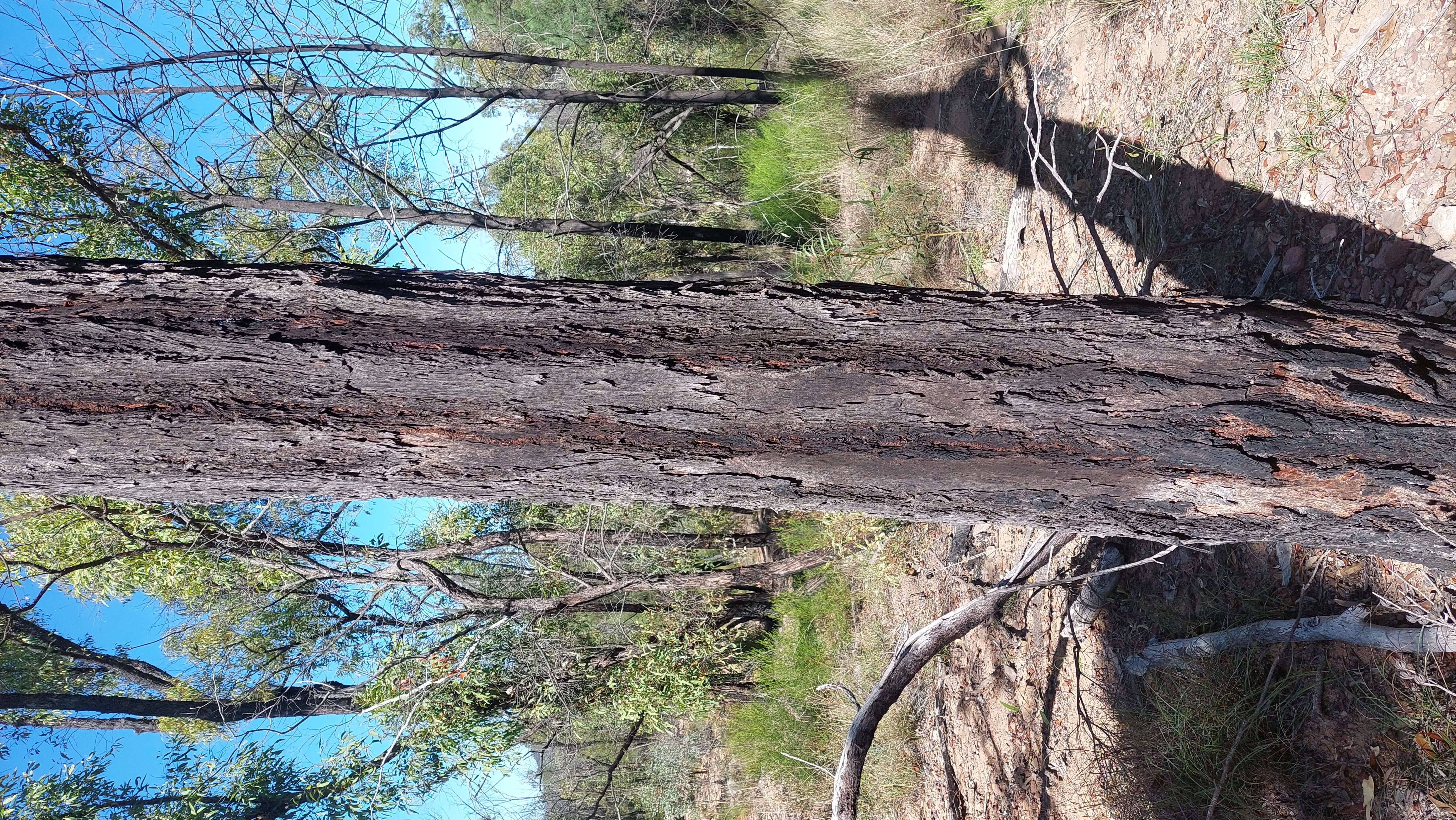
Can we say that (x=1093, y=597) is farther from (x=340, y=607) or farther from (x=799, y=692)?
(x=340, y=607)

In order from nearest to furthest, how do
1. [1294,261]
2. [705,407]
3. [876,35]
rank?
[705,407]
[1294,261]
[876,35]

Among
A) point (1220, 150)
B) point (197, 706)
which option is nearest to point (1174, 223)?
point (1220, 150)

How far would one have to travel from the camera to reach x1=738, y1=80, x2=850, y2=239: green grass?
666cm

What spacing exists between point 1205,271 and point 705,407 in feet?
9.54

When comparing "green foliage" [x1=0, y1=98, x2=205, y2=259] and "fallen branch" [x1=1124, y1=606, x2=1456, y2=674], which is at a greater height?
"green foliage" [x1=0, y1=98, x2=205, y2=259]

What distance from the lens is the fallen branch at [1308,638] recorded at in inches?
98.2

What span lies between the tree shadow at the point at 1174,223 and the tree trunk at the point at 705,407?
1.44 meters

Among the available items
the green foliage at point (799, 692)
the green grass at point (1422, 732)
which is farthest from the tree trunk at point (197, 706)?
the green grass at point (1422, 732)

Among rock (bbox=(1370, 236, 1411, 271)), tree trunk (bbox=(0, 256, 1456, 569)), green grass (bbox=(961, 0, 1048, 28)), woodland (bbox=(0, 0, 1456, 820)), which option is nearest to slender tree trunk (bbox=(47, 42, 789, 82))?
woodland (bbox=(0, 0, 1456, 820))

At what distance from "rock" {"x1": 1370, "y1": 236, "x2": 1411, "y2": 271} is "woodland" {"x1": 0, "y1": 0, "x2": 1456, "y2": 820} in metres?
0.03

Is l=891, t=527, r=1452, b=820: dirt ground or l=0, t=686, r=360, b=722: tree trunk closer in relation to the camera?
l=891, t=527, r=1452, b=820: dirt ground

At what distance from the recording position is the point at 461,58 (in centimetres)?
714

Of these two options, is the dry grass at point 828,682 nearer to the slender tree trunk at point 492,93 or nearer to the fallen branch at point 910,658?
the fallen branch at point 910,658

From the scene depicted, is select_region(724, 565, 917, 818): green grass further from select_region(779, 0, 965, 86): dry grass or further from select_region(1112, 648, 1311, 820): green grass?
select_region(779, 0, 965, 86): dry grass
